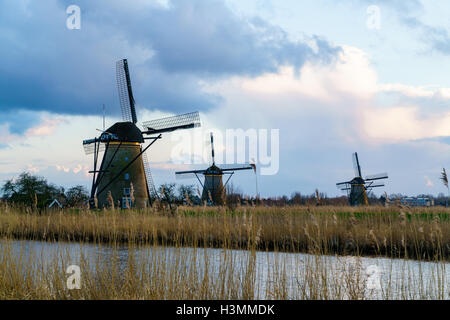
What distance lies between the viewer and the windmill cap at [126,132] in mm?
20000

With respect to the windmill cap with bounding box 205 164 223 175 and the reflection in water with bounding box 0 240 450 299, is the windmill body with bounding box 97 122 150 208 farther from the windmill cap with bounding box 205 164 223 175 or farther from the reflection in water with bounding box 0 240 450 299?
the reflection in water with bounding box 0 240 450 299

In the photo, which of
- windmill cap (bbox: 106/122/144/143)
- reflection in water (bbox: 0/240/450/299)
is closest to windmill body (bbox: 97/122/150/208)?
windmill cap (bbox: 106/122/144/143)

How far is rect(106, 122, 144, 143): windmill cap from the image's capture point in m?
20.0

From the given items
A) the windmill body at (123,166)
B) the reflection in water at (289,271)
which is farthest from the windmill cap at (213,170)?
the reflection in water at (289,271)

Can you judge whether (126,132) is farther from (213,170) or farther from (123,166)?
(213,170)

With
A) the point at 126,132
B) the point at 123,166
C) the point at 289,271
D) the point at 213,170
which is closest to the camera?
the point at 289,271

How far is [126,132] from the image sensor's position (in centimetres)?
2022

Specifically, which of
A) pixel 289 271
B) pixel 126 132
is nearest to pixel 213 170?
pixel 126 132

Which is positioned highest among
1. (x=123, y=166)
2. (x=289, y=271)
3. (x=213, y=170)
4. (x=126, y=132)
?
(x=126, y=132)

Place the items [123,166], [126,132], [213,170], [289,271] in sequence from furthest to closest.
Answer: [213,170] < [126,132] < [123,166] < [289,271]

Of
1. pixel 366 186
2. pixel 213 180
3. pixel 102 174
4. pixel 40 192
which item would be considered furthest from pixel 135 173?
pixel 366 186
